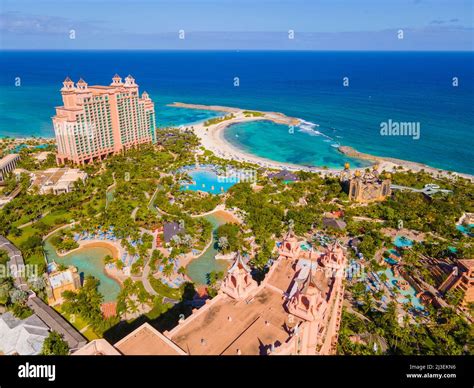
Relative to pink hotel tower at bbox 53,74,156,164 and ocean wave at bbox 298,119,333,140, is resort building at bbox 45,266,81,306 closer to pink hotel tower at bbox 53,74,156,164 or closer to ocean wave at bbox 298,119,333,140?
pink hotel tower at bbox 53,74,156,164

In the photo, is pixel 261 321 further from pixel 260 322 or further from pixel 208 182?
pixel 208 182

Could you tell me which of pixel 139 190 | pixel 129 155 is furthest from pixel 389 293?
pixel 129 155

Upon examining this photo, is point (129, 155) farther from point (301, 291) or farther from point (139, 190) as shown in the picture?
point (301, 291)

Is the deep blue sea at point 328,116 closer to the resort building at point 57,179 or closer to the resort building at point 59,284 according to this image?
the resort building at point 57,179

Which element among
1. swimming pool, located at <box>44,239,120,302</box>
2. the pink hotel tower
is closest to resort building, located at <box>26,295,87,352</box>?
swimming pool, located at <box>44,239,120,302</box>

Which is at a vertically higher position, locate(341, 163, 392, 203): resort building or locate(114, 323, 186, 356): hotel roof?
locate(114, 323, 186, 356): hotel roof

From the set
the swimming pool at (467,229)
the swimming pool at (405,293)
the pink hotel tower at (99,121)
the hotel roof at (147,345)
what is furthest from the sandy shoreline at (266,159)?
the hotel roof at (147,345)

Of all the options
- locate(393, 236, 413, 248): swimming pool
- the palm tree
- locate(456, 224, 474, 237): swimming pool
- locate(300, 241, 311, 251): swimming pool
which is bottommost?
locate(393, 236, 413, 248): swimming pool
